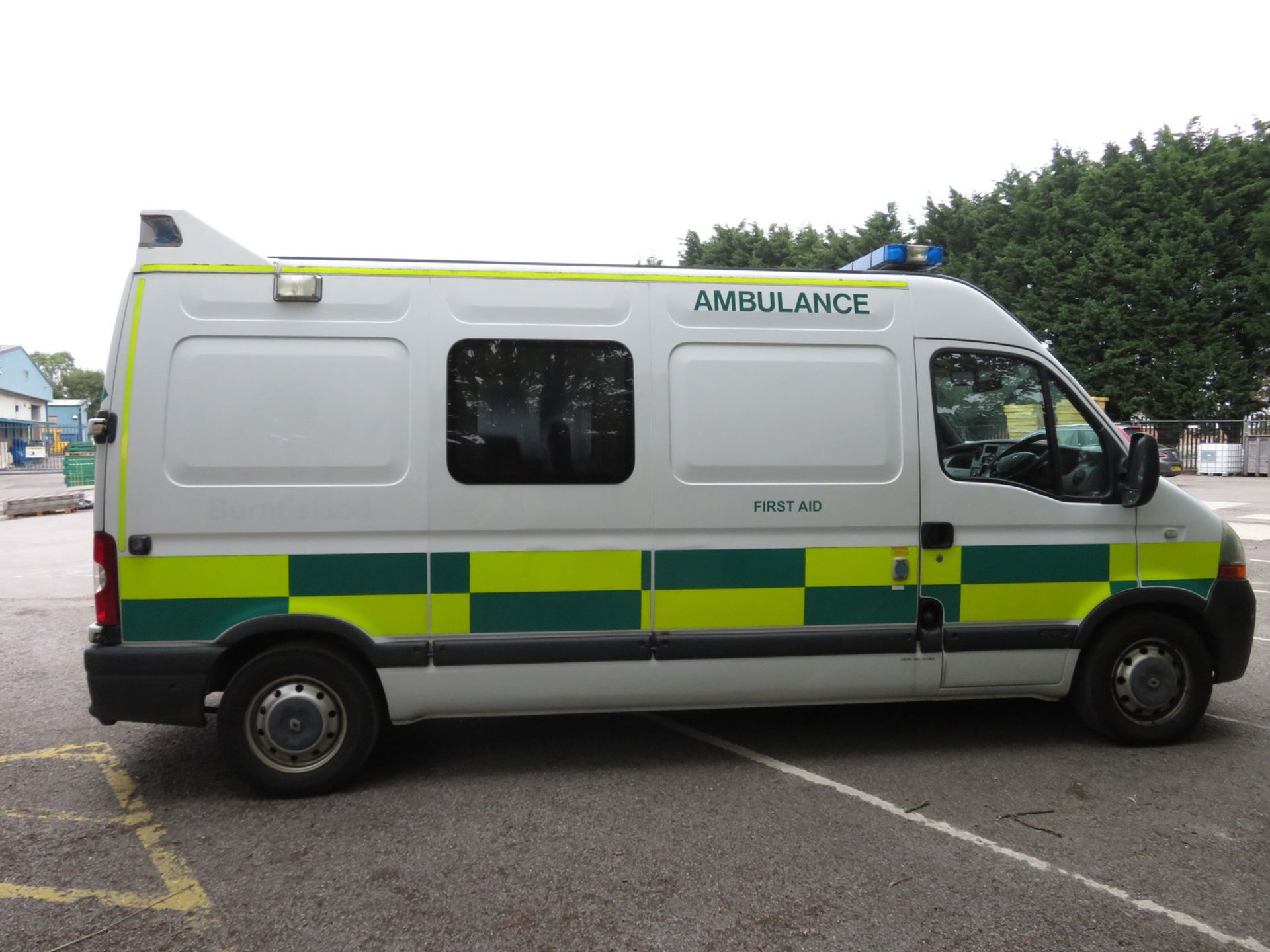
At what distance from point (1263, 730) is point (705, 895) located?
3478 mm

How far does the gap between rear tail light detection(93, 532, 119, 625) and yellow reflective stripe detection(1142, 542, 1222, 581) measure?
4730 millimetres

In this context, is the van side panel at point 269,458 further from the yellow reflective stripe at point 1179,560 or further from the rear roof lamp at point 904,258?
the yellow reflective stripe at point 1179,560

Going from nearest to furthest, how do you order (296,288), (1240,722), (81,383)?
(296,288) → (1240,722) → (81,383)

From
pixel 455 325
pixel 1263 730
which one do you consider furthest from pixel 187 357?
pixel 1263 730

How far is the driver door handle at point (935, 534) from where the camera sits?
4277 mm

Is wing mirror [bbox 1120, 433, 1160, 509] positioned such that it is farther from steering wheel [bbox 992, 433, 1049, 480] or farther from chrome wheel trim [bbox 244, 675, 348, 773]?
chrome wheel trim [bbox 244, 675, 348, 773]

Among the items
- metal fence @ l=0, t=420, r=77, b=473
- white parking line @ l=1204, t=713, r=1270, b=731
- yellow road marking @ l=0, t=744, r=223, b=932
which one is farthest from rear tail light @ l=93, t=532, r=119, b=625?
metal fence @ l=0, t=420, r=77, b=473

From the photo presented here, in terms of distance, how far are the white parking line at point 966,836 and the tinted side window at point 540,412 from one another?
5.10 ft

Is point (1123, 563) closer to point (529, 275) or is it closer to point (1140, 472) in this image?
point (1140, 472)

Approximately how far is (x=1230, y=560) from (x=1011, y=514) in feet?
3.83

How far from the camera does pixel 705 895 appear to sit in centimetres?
309

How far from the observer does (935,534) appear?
4.28m

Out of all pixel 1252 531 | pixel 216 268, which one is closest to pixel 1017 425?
pixel 216 268

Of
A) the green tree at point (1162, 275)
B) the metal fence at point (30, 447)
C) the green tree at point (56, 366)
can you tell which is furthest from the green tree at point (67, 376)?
the green tree at point (1162, 275)
